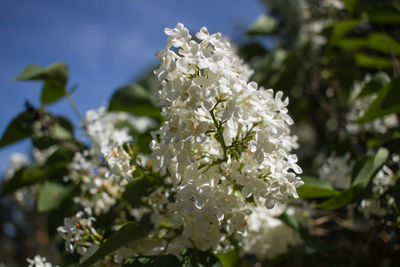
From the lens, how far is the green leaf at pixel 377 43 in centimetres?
212

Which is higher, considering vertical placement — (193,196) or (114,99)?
(114,99)

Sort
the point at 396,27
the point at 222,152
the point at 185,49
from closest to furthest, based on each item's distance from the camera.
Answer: the point at 185,49, the point at 222,152, the point at 396,27

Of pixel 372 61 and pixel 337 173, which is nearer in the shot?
pixel 337 173

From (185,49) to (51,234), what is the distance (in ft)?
4.47

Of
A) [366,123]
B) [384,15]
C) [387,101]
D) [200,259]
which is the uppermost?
[384,15]

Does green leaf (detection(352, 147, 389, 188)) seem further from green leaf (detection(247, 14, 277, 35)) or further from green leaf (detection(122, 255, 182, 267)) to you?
green leaf (detection(247, 14, 277, 35))

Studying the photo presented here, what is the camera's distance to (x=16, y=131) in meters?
1.92

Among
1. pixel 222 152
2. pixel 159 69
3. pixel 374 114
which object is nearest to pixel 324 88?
pixel 374 114

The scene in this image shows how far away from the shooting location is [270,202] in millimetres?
956

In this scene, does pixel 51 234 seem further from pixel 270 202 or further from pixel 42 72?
pixel 270 202

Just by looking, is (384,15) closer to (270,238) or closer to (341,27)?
(341,27)

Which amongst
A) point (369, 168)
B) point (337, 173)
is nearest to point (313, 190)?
point (369, 168)

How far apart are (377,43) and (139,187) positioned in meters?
2.02

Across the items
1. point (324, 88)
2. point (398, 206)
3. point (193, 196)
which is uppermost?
point (324, 88)
